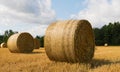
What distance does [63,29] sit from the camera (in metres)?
11.4

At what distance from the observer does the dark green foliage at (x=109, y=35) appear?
→ 48588 mm

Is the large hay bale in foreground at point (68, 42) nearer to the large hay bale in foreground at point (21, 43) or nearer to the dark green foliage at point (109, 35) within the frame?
the large hay bale in foreground at point (21, 43)

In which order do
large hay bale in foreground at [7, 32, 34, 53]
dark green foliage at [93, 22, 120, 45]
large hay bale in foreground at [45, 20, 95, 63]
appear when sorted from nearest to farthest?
large hay bale in foreground at [45, 20, 95, 63]
large hay bale in foreground at [7, 32, 34, 53]
dark green foliage at [93, 22, 120, 45]

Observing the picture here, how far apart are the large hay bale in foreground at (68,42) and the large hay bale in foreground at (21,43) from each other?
8.57 metres

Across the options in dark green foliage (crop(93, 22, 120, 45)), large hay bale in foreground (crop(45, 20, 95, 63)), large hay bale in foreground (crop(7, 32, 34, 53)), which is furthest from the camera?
dark green foliage (crop(93, 22, 120, 45))

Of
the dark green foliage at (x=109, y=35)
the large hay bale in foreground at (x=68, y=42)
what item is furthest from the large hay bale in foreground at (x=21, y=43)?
the dark green foliage at (x=109, y=35)

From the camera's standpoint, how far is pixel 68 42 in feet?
36.5

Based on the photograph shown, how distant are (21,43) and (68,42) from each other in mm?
9879

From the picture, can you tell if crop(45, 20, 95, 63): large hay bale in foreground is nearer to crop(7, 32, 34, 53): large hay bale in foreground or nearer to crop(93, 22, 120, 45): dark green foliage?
crop(7, 32, 34, 53): large hay bale in foreground

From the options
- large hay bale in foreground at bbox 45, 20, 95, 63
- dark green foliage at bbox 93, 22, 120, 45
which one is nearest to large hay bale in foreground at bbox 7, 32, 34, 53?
large hay bale in foreground at bbox 45, 20, 95, 63

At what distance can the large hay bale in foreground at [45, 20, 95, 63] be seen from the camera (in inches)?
436

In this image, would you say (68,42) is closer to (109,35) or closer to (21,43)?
(21,43)

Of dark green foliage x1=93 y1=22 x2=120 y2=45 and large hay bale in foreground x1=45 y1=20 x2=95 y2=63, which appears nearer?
large hay bale in foreground x1=45 y1=20 x2=95 y2=63

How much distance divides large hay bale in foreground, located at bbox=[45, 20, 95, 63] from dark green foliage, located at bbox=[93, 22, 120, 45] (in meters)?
36.4
